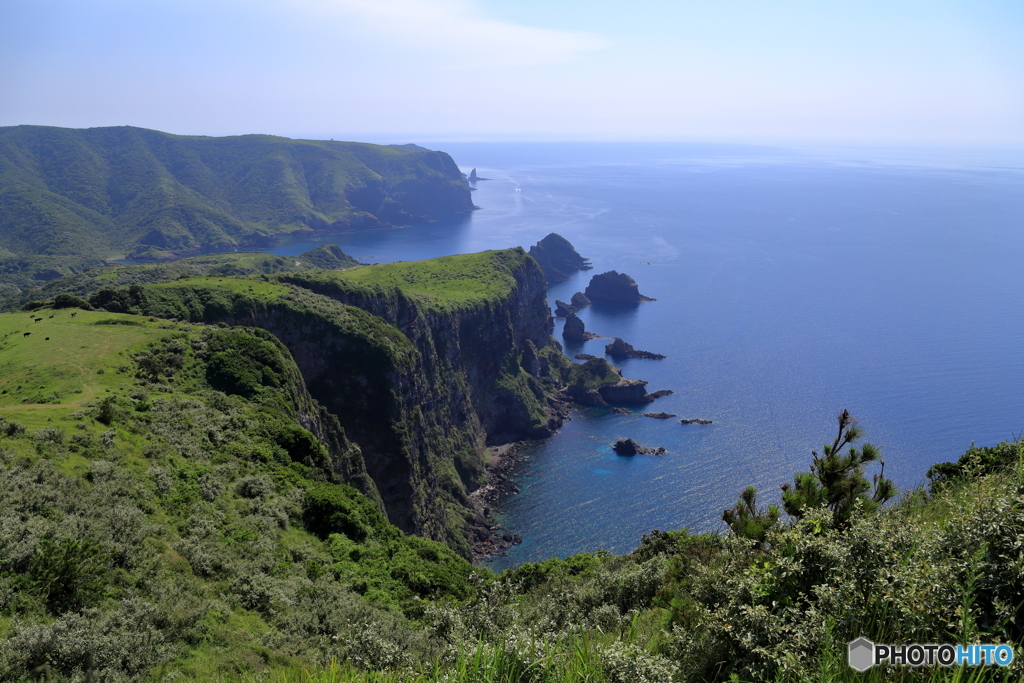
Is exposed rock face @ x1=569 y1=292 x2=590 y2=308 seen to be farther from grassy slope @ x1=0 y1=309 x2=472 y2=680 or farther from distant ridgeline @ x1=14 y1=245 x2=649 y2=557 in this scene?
grassy slope @ x1=0 y1=309 x2=472 y2=680

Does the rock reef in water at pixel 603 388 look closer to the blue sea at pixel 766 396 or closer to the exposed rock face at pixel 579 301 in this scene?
the blue sea at pixel 766 396

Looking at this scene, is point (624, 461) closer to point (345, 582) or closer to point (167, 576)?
point (345, 582)

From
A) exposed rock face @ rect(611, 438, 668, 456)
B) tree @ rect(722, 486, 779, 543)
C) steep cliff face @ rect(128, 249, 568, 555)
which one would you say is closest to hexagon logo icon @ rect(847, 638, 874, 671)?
tree @ rect(722, 486, 779, 543)

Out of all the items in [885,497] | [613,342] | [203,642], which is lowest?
[613,342]

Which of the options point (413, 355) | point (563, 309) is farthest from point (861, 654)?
point (563, 309)

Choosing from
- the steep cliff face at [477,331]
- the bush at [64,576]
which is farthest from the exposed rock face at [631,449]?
the bush at [64,576]

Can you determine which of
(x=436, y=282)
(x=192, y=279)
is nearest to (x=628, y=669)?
(x=192, y=279)

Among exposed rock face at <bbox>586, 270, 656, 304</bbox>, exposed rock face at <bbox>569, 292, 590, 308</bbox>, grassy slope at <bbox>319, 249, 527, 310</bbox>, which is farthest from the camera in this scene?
exposed rock face at <bbox>569, 292, 590, 308</bbox>
